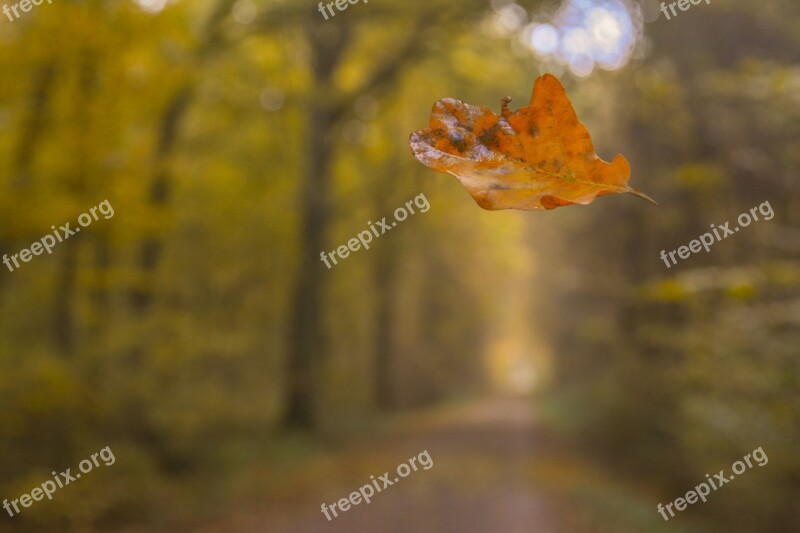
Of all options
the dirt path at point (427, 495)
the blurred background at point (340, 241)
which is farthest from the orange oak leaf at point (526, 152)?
the dirt path at point (427, 495)

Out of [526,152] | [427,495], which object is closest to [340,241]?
[427,495]

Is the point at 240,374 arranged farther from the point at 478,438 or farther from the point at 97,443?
the point at 97,443

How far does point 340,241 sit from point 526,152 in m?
20.3

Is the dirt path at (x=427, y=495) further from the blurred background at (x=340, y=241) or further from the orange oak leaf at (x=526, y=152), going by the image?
the orange oak leaf at (x=526, y=152)

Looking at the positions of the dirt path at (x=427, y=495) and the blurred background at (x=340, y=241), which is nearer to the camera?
the blurred background at (x=340, y=241)

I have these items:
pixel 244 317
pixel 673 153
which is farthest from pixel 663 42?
pixel 244 317

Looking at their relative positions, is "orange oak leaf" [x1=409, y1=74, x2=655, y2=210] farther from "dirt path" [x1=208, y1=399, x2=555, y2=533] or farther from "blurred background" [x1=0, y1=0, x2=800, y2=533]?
"dirt path" [x1=208, y1=399, x2=555, y2=533]

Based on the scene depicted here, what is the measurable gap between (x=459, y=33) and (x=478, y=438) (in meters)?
10.3

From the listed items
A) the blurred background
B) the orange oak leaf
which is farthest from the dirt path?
the orange oak leaf

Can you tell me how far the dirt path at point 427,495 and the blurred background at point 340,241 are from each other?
0.25 ft

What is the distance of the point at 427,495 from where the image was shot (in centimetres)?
1088

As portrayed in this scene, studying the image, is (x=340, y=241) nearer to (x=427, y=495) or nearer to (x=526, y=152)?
(x=427, y=495)

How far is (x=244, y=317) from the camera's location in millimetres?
22391

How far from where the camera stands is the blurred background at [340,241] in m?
7.44
